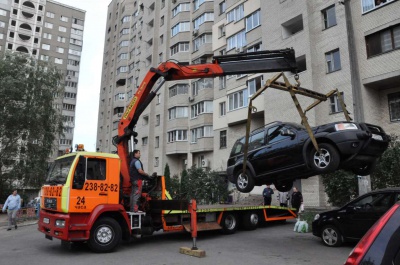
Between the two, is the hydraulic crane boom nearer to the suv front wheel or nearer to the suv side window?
the suv side window

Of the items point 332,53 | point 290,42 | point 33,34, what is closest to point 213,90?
point 290,42

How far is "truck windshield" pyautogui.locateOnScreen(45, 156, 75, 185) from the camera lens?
9.54m

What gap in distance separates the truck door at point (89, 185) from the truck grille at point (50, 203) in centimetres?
75

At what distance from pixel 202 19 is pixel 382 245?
126 ft

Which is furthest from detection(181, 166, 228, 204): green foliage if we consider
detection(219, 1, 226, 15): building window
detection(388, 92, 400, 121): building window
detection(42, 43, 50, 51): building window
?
detection(42, 43, 50, 51): building window

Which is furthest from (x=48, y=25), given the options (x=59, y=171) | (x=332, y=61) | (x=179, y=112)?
(x=59, y=171)

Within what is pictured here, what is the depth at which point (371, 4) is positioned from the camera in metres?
19.5

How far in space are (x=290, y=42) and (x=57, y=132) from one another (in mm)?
19085

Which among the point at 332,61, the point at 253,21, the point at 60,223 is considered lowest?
the point at 60,223

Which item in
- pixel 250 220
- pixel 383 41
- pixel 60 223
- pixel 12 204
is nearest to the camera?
pixel 60 223

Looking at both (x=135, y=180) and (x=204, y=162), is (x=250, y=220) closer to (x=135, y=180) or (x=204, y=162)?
(x=135, y=180)

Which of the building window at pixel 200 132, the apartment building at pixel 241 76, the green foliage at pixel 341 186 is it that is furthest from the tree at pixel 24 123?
the green foliage at pixel 341 186

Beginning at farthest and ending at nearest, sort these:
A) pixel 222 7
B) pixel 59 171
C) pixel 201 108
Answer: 1. pixel 201 108
2. pixel 222 7
3. pixel 59 171

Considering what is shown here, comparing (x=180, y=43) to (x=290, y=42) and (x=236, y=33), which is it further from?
(x=290, y=42)
